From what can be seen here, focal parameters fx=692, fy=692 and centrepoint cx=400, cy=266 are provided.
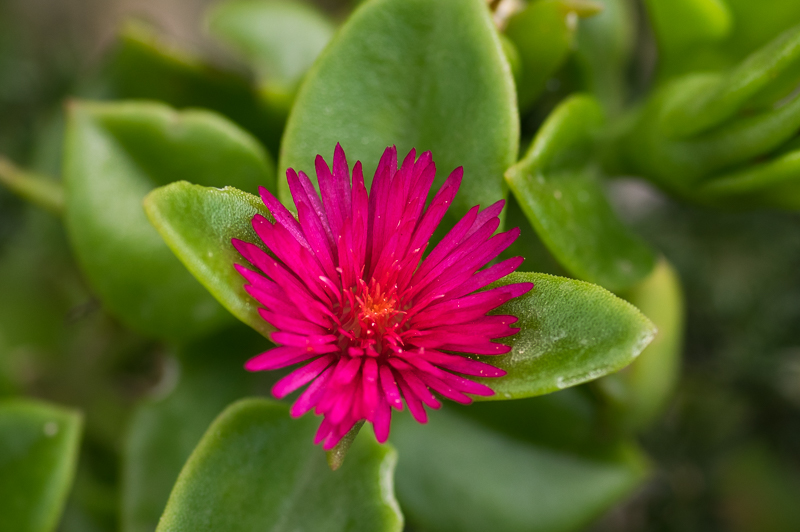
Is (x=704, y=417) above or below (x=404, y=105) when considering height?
below

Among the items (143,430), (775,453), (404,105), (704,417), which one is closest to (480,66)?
(404,105)

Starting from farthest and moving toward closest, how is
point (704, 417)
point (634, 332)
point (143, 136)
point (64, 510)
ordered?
point (704, 417)
point (64, 510)
point (143, 136)
point (634, 332)

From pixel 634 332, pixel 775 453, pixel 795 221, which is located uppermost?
pixel 634 332

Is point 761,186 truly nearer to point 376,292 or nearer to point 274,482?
point 376,292

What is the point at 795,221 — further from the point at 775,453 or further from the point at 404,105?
the point at 404,105

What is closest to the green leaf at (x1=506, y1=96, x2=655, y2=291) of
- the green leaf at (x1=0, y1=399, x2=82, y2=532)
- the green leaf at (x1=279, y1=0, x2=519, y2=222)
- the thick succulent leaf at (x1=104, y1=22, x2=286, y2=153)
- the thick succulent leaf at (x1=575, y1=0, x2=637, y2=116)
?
the green leaf at (x1=279, y1=0, x2=519, y2=222)

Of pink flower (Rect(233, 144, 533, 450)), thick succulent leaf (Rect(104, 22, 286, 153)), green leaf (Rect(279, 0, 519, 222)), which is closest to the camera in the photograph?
pink flower (Rect(233, 144, 533, 450))

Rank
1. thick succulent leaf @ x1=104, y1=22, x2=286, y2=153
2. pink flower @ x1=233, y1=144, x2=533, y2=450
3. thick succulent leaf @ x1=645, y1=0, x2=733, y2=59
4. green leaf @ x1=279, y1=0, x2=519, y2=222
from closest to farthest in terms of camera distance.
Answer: pink flower @ x1=233, y1=144, x2=533, y2=450, green leaf @ x1=279, y1=0, x2=519, y2=222, thick succulent leaf @ x1=645, y1=0, x2=733, y2=59, thick succulent leaf @ x1=104, y1=22, x2=286, y2=153

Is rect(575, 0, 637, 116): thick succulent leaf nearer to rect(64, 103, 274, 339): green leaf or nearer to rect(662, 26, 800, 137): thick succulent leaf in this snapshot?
rect(662, 26, 800, 137): thick succulent leaf
